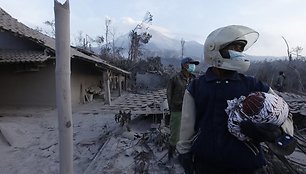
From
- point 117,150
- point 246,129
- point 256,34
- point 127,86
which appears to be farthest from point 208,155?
point 127,86

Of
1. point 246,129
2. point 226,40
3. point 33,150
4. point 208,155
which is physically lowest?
point 33,150

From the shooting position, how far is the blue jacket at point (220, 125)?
1.89 metres

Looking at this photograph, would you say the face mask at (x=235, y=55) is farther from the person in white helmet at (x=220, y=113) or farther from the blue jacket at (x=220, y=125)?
the blue jacket at (x=220, y=125)

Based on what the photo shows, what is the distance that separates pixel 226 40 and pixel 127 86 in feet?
82.0

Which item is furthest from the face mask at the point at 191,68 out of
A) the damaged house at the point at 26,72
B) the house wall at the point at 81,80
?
the house wall at the point at 81,80

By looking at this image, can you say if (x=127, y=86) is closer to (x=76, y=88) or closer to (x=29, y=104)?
(x=76, y=88)

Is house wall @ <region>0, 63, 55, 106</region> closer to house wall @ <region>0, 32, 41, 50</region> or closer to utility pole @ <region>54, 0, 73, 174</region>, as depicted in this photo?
house wall @ <region>0, 32, 41, 50</region>

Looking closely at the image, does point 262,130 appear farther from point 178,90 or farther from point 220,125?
point 178,90

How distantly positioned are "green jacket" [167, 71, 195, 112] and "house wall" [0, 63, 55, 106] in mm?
9735

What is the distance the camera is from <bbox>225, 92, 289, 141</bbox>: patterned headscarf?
5.73ft

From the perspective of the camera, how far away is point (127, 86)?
88.0 ft

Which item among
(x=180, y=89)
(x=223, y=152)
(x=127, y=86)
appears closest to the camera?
(x=223, y=152)

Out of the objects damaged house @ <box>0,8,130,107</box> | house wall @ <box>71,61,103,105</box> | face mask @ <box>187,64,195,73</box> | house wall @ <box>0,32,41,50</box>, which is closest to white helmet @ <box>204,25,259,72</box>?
face mask @ <box>187,64,195,73</box>

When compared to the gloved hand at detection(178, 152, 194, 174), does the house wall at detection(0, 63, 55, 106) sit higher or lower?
higher
